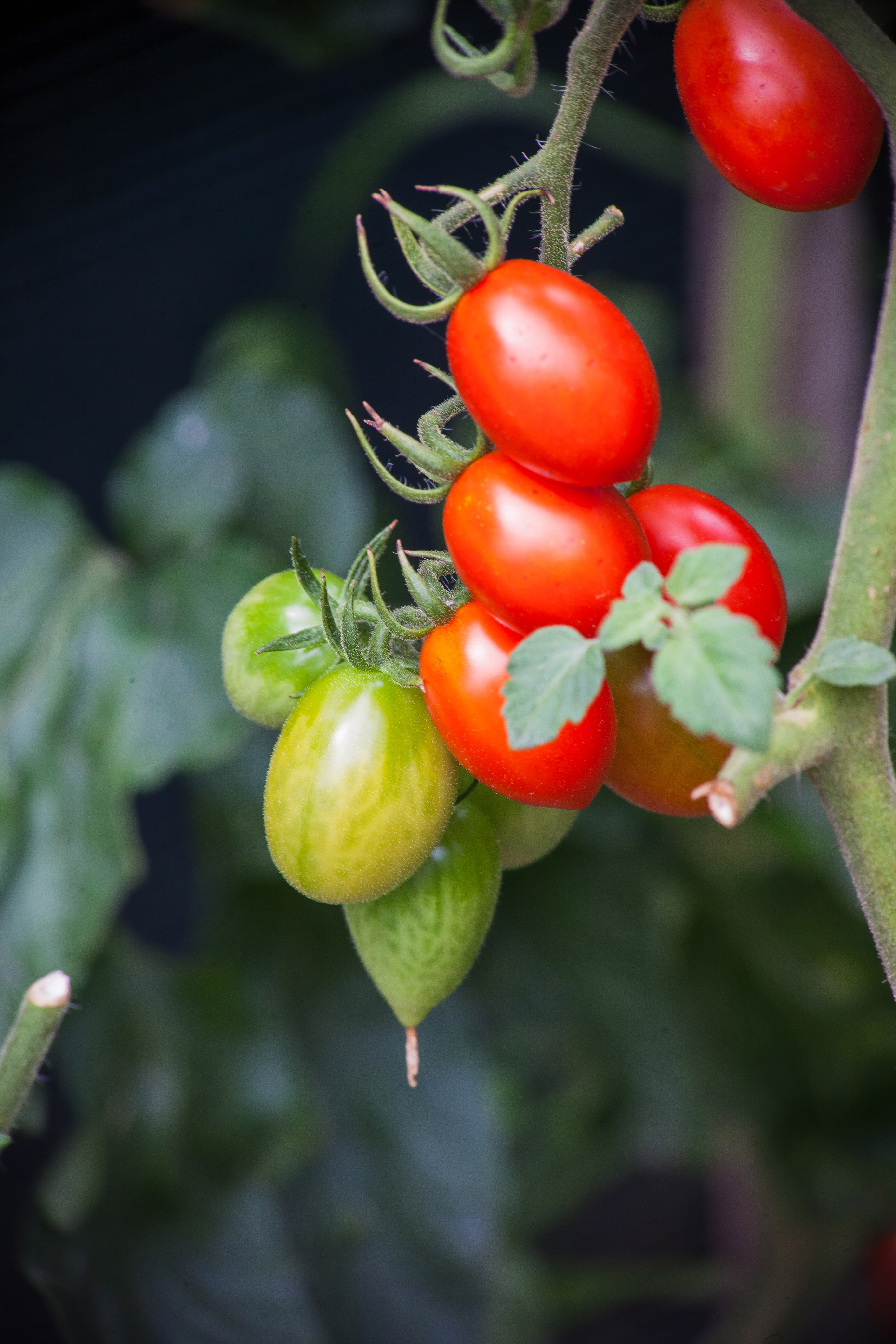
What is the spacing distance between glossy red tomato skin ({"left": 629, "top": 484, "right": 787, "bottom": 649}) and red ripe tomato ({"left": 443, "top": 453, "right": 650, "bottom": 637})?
0.07ft

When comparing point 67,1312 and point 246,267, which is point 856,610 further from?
point 246,267

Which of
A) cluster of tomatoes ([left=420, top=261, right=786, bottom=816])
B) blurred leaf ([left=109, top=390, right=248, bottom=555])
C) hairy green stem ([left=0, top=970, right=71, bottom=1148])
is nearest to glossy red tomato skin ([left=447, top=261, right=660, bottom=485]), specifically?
cluster of tomatoes ([left=420, top=261, right=786, bottom=816])

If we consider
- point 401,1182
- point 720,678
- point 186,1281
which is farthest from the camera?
point 401,1182

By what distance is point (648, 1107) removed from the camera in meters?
0.80

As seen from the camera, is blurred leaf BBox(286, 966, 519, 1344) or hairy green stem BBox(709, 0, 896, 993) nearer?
hairy green stem BBox(709, 0, 896, 993)

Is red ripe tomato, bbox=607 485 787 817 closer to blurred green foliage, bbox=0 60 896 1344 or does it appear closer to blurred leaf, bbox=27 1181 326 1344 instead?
blurred green foliage, bbox=0 60 896 1344

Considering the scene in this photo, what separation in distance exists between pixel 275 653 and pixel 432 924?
7cm

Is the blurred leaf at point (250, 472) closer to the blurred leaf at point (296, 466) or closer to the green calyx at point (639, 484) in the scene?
the blurred leaf at point (296, 466)

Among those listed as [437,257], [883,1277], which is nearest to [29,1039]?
[437,257]

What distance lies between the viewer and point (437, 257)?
0.66 ft

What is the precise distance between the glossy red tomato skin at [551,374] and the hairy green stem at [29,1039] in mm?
176

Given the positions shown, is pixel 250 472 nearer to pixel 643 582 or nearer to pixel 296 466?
pixel 296 466

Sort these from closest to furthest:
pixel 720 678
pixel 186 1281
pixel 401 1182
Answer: pixel 720 678 < pixel 186 1281 < pixel 401 1182

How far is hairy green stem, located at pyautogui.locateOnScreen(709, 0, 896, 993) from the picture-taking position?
0.22 meters
